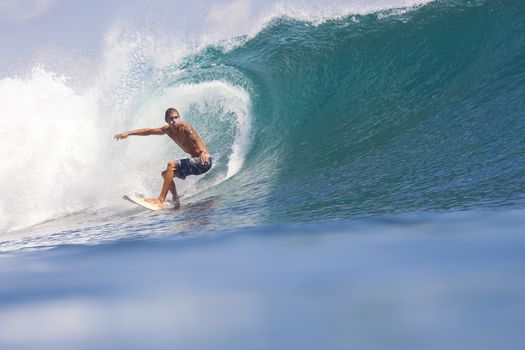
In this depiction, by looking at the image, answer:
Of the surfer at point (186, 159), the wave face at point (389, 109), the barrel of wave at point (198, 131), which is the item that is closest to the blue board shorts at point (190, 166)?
the surfer at point (186, 159)

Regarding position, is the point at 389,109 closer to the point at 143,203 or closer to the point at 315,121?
the point at 315,121

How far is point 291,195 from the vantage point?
691cm

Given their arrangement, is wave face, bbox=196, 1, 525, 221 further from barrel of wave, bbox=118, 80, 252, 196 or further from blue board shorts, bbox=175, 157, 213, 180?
blue board shorts, bbox=175, 157, 213, 180

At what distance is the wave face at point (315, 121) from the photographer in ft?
21.8

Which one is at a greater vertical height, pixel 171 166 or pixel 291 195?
pixel 171 166

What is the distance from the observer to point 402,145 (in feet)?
27.2

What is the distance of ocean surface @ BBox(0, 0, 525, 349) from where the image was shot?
120 inches

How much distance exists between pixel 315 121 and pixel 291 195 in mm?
3837

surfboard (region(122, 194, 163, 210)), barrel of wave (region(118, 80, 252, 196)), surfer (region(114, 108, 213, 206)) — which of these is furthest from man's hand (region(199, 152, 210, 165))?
surfboard (region(122, 194, 163, 210))

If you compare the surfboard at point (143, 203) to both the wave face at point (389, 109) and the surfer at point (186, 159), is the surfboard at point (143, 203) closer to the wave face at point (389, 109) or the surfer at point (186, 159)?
the surfer at point (186, 159)

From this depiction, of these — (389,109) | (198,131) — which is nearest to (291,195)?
(389,109)

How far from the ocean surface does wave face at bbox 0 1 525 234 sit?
0.13ft

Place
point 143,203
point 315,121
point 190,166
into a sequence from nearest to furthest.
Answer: point 143,203
point 190,166
point 315,121

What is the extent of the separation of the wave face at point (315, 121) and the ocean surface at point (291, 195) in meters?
0.04
